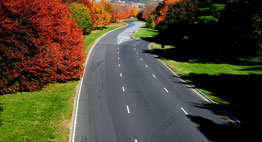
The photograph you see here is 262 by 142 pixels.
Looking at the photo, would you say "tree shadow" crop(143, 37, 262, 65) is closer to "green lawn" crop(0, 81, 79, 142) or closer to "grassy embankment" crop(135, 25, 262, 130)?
"grassy embankment" crop(135, 25, 262, 130)

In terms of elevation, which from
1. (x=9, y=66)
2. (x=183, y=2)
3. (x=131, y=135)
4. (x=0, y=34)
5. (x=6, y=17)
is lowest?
(x=131, y=135)

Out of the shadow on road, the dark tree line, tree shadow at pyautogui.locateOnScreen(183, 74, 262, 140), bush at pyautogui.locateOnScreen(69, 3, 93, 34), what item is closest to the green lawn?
the shadow on road

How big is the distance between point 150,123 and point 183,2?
40.6 metres

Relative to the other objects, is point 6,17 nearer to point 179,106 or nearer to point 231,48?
point 179,106

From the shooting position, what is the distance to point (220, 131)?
50.0ft

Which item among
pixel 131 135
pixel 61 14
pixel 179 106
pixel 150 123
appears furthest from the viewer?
pixel 61 14

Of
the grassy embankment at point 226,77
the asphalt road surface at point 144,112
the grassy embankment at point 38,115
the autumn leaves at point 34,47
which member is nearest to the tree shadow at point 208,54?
the grassy embankment at point 226,77

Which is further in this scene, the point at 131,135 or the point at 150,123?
the point at 150,123

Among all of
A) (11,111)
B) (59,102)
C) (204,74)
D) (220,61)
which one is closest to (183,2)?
(220,61)

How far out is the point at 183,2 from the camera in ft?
163

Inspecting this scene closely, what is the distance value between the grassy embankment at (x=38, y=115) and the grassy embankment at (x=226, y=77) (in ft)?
46.5

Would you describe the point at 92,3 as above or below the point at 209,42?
above

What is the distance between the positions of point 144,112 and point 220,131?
5.95 m

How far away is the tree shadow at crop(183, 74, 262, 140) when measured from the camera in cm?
1772
